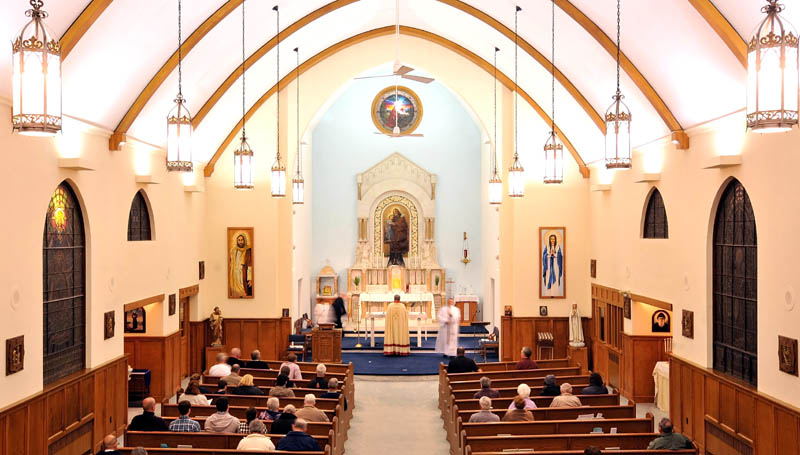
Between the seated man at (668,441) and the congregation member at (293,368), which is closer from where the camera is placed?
the seated man at (668,441)

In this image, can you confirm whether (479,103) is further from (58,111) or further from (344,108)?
(58,111)

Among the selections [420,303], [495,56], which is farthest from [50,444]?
[420,303]

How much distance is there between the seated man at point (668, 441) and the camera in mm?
8289

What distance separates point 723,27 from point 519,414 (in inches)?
223

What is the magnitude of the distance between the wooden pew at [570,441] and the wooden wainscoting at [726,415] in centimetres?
151

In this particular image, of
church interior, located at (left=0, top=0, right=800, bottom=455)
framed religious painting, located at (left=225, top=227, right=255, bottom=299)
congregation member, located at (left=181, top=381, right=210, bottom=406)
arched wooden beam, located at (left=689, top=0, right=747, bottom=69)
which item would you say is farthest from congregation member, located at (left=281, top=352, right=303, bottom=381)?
arched wooden beam, located at (left=689, top=0, right=747, bottom=69)

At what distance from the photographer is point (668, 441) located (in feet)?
27.4

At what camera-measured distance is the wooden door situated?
1686 cm

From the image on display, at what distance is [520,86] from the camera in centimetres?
1794

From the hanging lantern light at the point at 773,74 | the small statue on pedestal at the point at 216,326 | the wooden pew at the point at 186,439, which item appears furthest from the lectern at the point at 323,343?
the hanging lantern light at the point at 773,74

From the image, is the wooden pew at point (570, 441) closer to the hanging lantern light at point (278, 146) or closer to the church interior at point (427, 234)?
the church interior at point (427, 234)

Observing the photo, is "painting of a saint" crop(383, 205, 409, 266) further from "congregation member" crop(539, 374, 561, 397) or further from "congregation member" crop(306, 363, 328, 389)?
"congregation member" crop(539, 374, 561, 397)

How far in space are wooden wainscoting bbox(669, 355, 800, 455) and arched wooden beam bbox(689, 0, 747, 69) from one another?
436 centimetres

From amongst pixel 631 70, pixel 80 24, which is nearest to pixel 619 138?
pixel 631 70
